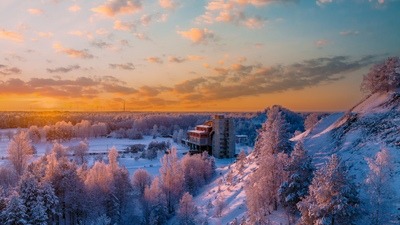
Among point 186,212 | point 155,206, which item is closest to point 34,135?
point 155,206

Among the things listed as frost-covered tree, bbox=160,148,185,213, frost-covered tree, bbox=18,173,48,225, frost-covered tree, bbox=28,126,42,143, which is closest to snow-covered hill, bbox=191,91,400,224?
frost-covered tree, bbox=160,148,185,213

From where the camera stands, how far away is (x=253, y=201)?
1655 inches

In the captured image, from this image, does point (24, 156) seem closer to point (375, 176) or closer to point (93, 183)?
point (93, 183)

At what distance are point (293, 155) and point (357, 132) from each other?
61.0 ft

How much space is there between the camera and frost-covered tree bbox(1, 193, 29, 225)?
35281 millimetres

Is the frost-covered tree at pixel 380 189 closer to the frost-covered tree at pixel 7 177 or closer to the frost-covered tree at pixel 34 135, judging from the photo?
the frost-covered tree at pixel 7 177

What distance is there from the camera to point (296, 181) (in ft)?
126

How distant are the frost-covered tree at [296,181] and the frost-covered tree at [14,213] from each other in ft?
88.0

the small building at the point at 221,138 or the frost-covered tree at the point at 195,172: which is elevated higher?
the small building at the point at 221,138

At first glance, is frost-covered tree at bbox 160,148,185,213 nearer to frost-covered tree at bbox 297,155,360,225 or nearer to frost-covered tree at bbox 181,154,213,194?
frost-covered tree at bbox 181,154,213,194

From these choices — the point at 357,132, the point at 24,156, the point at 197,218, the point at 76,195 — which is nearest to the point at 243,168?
the point at 197,218

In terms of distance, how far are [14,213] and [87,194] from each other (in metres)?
13.3

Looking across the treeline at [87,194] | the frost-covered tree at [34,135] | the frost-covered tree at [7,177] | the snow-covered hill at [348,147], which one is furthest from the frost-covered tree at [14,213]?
the frost-covered tree at [34,135]

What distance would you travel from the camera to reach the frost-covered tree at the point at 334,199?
100 feet
